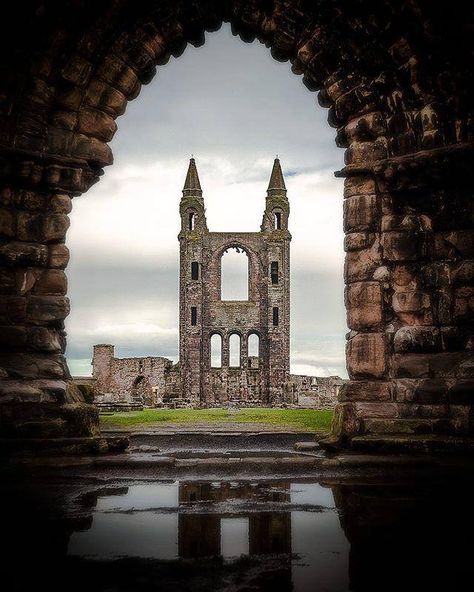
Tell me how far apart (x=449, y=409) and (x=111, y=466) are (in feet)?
11.6

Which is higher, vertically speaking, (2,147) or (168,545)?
(2,147)

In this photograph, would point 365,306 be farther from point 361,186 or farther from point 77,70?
point 77,70

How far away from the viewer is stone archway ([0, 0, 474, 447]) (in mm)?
7016

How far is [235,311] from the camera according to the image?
55.7m

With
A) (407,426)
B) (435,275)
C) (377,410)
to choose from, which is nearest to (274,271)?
(435,275)

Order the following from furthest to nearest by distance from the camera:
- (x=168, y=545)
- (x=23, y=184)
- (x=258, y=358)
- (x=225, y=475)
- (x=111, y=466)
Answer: (x=258, y=358)
(x=23, y=184)
(x=111, y=466)
(x=225, y=475)
(x=168, y=545)

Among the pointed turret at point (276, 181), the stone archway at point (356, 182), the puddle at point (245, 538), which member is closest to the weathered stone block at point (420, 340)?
the stone archway at point (356, 182)

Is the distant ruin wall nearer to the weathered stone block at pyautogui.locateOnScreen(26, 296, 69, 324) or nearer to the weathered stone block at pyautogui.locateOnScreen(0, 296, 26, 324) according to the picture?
the weathered stone block at pyautogui.locateOnScreen(26, 296, 69, 324)

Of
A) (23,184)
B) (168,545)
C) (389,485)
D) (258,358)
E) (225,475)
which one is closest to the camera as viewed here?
(168,545)

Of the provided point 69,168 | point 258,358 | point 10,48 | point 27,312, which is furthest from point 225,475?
point 258,358

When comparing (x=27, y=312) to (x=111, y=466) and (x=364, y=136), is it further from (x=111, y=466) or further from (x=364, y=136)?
(x=364, y=136)

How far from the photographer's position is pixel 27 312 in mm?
7285

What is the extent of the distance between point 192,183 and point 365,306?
2078 inches

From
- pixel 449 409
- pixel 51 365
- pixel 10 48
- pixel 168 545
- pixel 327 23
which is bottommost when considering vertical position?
pixel 168 545
